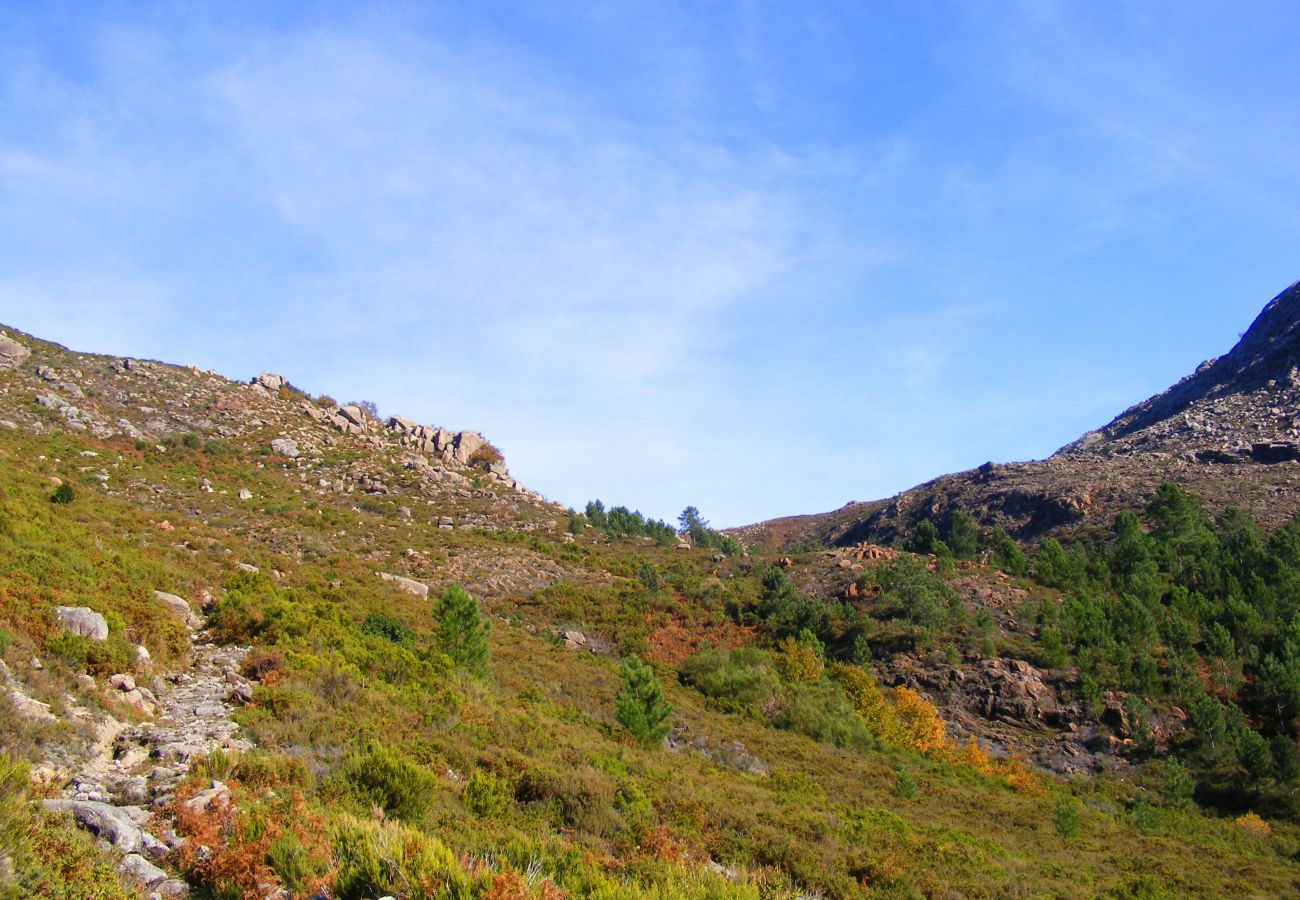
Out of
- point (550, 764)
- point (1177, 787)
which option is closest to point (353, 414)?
point (550, 764)

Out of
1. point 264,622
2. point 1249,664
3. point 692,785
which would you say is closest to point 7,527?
point 264,622

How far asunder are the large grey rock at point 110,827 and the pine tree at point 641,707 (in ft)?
47.4

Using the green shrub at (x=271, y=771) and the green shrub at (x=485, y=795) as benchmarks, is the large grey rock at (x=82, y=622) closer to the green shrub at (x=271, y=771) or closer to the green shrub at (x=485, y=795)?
the green shrub at (x=271, y=771)

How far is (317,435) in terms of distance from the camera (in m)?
52.2

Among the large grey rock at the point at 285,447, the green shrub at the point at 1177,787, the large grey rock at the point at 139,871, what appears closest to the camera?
the large grey rock at the point at 139,871

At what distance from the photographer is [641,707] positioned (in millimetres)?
20812

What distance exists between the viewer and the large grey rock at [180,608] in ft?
49.4

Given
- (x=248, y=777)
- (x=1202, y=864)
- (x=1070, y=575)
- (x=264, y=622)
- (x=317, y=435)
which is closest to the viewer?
(x=248, y=777)

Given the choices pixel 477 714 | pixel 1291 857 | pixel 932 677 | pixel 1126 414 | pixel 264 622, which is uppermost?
pixel 1126 414

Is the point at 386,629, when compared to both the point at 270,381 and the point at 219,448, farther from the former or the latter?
the point at 270,381

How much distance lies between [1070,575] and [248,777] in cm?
4895

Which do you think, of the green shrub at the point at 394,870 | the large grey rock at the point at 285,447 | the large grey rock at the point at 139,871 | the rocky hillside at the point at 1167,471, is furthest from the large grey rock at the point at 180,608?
the rocky hillside at the point at 1167,471

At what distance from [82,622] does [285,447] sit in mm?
38689

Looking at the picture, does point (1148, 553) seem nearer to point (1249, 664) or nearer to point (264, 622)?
point (1249, 664)
